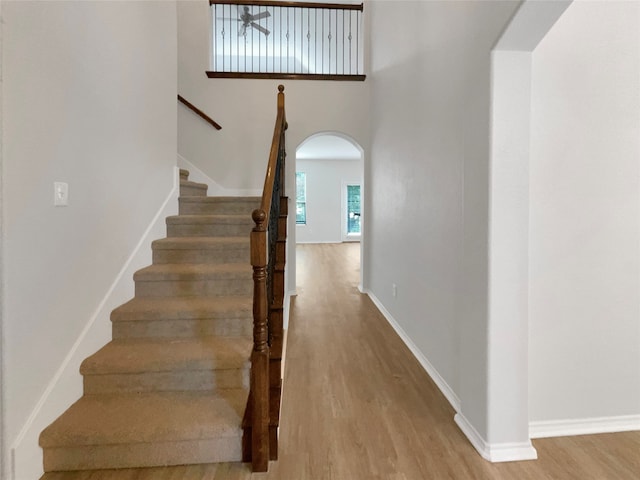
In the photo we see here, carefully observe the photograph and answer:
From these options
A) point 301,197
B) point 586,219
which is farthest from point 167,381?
point 301,197

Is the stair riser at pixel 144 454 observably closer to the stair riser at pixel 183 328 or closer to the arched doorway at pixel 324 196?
the stair riser at pixel 183 328

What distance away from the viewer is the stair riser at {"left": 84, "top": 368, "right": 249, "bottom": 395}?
1835 millimetres

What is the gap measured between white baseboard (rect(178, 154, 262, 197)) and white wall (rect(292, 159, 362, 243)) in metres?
6.03

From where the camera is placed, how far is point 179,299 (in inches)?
93.0

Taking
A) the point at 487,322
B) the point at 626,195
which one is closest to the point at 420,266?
the point at 487,322

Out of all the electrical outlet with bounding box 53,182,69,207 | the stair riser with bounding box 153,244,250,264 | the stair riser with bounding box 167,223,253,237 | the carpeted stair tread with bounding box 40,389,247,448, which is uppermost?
the electrical outlet with bounding box 53,182,69,207

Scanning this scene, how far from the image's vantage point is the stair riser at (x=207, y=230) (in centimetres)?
298

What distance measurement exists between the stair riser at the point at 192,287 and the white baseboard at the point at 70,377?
0.10 m

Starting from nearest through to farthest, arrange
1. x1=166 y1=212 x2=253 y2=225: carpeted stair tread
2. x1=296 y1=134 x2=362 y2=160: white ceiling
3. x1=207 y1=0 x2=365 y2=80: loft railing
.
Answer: x1=166 y1=212 x2=253 y2=225: carpeted stair tread, x1=207 y1=0 x2=365 y2=80: loft railing, x1=296 y1=134 x2=362 y2=160: white ceiling

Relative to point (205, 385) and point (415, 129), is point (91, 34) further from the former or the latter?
point (415, 129)

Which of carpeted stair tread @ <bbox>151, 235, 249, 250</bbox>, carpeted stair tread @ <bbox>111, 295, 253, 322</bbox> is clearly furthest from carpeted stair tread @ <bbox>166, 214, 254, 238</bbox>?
carpeted stair tread @ <bbox>111, 295, 253, 322</bbox>

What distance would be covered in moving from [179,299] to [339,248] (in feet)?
23.6

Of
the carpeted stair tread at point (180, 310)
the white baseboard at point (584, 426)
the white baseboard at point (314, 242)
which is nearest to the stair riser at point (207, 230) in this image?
the carpeted stair tread at point (180, 310)

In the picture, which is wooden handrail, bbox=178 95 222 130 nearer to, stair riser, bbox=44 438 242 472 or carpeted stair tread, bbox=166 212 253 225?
carpeted stair tread, bbox=166 212 253 225
